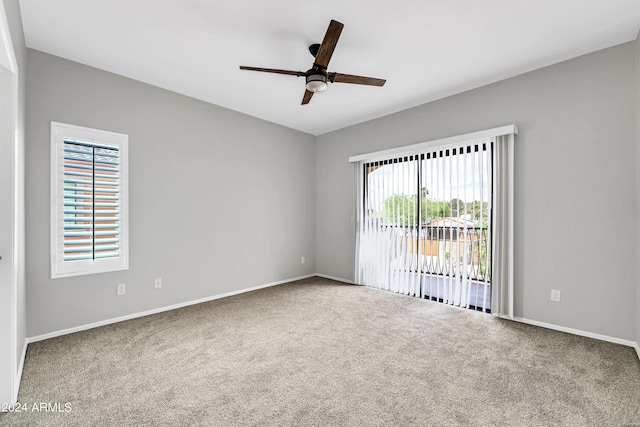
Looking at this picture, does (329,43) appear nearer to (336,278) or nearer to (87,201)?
(87,201)

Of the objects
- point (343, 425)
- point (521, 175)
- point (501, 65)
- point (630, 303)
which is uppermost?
point (501, 65)

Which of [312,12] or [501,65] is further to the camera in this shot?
[501,65]

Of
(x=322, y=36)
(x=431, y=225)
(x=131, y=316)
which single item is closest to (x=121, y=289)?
(x=131, y=316)

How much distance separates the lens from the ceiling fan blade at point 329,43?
1979 millimetres

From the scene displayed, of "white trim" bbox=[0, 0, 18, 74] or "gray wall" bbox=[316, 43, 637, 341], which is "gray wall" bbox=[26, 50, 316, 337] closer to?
"white trim" bbox=[0, 0, 18, 74]

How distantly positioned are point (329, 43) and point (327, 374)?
239 cm

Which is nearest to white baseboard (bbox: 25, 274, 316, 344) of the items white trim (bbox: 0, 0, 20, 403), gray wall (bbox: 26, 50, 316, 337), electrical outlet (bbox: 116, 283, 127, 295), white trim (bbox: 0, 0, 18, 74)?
gray wall (bbox: 26, 50, 316, 337)

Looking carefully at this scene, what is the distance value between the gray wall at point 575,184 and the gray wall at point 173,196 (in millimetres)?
2918

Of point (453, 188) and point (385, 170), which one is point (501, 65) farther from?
point (385, 170)

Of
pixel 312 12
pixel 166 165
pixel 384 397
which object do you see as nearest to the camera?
pixel 384 397

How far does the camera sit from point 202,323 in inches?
123

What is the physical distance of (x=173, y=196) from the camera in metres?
3.59

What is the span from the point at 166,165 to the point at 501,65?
3784 mm

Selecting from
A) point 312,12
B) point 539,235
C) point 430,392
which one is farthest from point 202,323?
point 539,235
